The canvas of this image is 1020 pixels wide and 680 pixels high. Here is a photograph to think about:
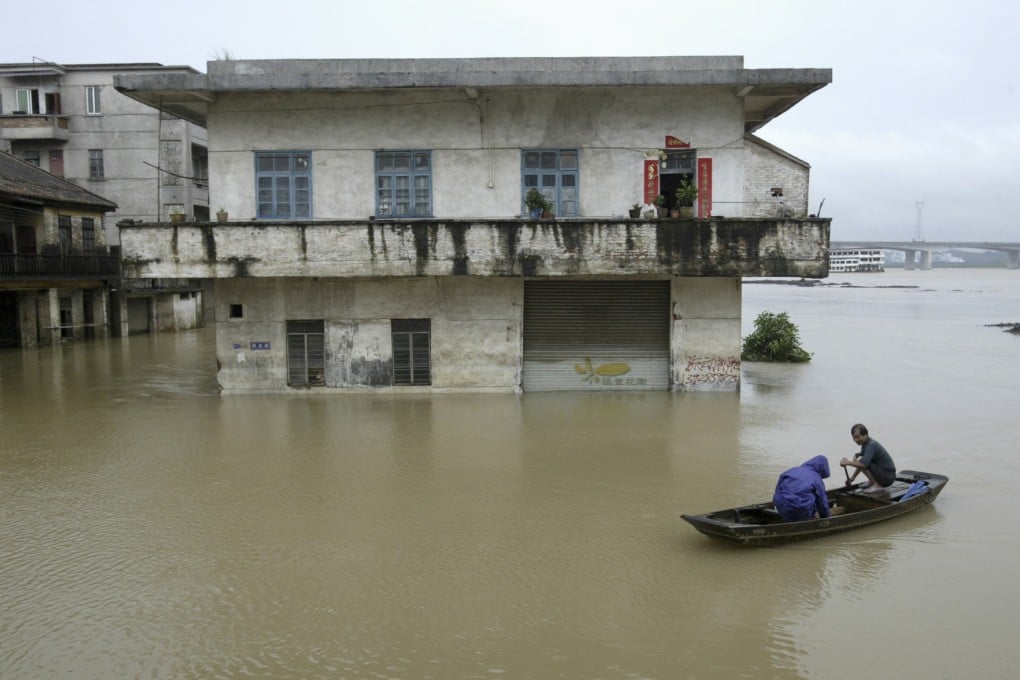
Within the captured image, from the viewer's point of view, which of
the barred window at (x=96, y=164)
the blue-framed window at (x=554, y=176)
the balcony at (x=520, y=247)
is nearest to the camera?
the balcony at (x=520, y=247)

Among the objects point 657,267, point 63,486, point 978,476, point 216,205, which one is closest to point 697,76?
point 657,267

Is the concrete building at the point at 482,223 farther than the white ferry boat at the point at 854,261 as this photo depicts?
No

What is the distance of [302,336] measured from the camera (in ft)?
55.7

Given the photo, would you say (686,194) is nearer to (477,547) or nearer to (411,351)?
(411,351)

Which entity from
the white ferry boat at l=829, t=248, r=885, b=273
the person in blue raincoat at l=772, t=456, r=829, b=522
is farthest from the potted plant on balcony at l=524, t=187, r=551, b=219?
the white ferry boat at l=829, t=248, r=885, b=273

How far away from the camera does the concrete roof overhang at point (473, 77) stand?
15375 millimetres

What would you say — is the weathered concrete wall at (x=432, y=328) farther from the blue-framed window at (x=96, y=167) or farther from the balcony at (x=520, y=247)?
the blue-framed window at (x=96, y=167)

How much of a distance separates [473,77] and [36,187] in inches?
785

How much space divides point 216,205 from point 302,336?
3.25 metres

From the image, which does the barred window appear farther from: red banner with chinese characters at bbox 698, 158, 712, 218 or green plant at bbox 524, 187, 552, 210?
red banner with chinese characters at bbox 698, 158, 712, 218

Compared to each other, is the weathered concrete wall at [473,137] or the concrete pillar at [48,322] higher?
the weathered concrete wall at [473,137]

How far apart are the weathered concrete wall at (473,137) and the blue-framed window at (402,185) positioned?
0.60 ft

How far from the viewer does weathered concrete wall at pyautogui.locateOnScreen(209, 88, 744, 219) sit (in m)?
16.2

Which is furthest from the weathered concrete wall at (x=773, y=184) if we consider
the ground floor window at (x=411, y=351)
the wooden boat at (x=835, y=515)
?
the wooden boat at (x=835, y=515)
